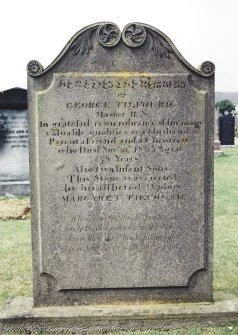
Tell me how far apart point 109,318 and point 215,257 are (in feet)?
8.68

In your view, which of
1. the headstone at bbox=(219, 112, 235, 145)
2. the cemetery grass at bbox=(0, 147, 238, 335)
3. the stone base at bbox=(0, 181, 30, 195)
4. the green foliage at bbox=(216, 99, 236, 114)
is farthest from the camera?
the green foliage at bbox=(216, 99, 236, 114)

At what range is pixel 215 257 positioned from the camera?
22.3 feet

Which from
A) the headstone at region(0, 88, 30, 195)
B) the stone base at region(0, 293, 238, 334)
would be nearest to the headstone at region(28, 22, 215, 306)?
the stone base at region(0, 293, 238, 334)

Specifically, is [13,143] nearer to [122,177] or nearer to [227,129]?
[122,177]

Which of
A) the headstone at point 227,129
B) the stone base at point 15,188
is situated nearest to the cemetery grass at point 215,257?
the stone base at point 15,188

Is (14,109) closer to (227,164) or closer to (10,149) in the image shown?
(10,149)

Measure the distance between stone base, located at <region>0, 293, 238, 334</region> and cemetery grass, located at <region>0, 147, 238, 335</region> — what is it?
0.07m

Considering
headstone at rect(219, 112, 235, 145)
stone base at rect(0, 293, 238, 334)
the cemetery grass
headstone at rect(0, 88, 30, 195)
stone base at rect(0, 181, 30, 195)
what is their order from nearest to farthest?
1. stone base at rect(0, 293, 238, 334)
2. the cemetery grass
3. stone base at rect(0, 181, 30, 195)
4. headstone at rect(0, 88, 30, 195)
5. headstone at rect(219, 112, 235, 145)

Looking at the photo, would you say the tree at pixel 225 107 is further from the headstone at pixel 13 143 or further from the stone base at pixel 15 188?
the stone base at pixel 15 188

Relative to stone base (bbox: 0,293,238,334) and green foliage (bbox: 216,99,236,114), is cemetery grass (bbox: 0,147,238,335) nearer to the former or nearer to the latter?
stone base (bbox: 0,293,238,334)

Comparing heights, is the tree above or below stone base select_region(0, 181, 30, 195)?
above

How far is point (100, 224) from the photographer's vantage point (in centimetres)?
462

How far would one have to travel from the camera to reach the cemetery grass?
531cm

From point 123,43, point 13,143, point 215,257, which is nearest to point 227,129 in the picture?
point 13,143
